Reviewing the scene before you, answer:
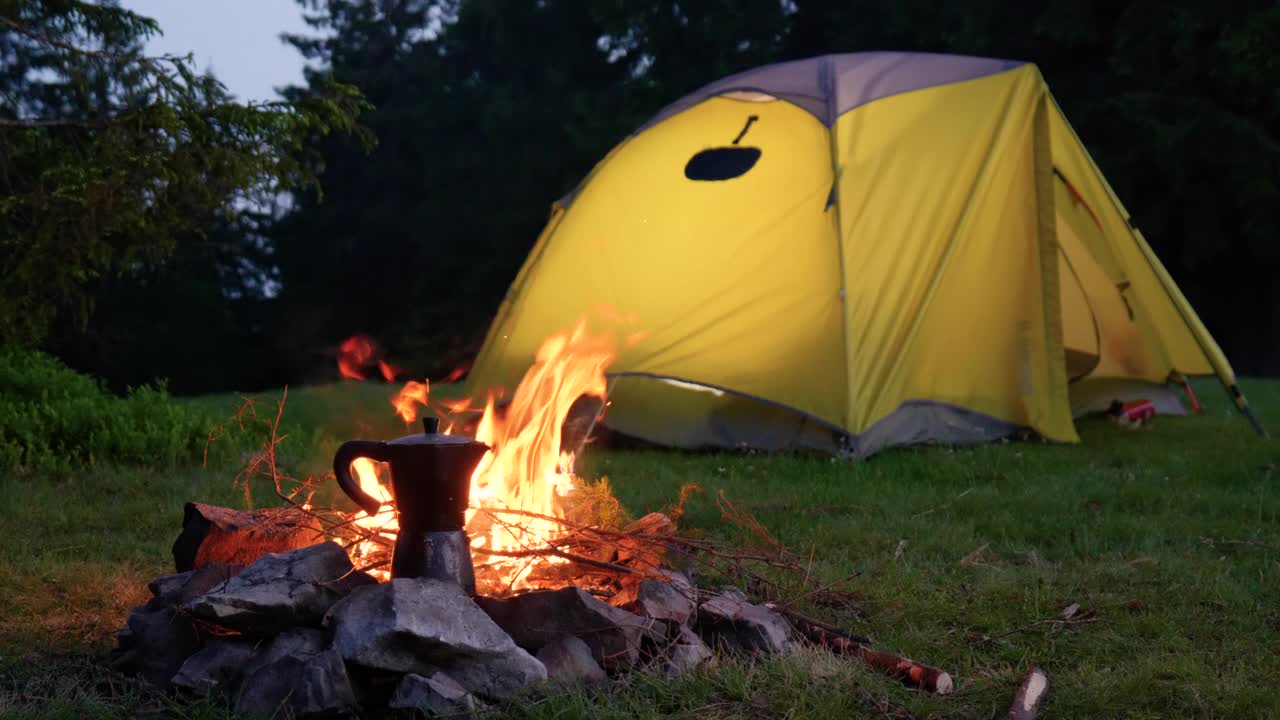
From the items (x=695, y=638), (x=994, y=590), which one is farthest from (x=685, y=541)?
(x=994, y=590)

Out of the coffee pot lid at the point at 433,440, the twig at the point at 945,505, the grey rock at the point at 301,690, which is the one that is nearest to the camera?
the grey rock at the point at 301,690

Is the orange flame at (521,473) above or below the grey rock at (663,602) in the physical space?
above

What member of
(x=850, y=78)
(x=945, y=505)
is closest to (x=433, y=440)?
(x=945, y=505)

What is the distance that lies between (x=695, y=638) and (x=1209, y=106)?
51.5ft

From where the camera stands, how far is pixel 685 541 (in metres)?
3.00

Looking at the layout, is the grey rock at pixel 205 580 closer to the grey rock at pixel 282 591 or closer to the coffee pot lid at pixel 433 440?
the grey rock at pixel 282 591

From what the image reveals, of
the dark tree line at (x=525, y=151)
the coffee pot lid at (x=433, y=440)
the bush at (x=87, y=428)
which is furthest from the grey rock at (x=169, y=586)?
the dark tree line at (x=525, y=151)

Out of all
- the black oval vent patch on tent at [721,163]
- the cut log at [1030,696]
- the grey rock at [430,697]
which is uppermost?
the black oval vent patch on tent at [721,163]

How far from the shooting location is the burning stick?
8.78 ft

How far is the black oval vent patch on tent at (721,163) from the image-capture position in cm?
688

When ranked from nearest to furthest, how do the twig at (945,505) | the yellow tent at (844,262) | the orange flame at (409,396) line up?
the orange flame at (409,396) < the twig at (945,505) < the yellow tent at (844,262)

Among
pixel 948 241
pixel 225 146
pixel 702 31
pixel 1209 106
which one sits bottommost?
pixel 948 241

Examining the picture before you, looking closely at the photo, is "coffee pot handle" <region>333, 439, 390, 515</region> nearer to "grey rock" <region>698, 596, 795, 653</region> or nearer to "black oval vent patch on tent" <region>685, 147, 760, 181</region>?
"grey rock" <region>698, 596, 795, 653</region>

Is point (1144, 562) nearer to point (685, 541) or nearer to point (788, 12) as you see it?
point (685, 541)
